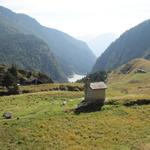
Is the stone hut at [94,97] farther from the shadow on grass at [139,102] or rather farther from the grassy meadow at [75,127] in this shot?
the shadow on grass at [139,102]

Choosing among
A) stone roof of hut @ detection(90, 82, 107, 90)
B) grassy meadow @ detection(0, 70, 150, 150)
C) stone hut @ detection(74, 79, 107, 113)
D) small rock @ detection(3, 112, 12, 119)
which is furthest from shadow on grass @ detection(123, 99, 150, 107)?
small rock @ detection(3, 112, 12, 119)

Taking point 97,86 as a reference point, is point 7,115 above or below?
below

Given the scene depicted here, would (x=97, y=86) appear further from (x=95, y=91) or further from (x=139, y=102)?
(x=139, y=102)

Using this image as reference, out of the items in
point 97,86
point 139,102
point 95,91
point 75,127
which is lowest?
point 75,127

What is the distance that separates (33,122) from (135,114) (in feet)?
54.6

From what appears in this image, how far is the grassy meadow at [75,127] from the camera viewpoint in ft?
163

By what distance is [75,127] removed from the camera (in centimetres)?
5612

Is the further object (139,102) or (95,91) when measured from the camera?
(139,102)

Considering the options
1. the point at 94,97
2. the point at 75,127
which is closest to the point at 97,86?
the point at 94,97

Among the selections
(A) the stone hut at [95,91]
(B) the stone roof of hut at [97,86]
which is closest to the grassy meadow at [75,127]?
(A) the stone hut at [95,91]

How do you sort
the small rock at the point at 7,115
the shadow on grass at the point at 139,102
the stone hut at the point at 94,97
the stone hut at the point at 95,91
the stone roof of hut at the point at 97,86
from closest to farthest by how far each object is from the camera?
the small rock at the point at 7,115 < the stone hut at the point at 94,97 < the shadow on grass at the point at 139,102 < the stone hut at the point at 95,91 < the stone roof of hut at the point at 97,86

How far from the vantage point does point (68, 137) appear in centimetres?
5231

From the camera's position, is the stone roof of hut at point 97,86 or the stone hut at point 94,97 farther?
the stone roof of hut at point 97,86

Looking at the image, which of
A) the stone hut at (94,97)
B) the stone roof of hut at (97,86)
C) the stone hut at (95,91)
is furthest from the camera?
the stone roof of hut at (97,86)
